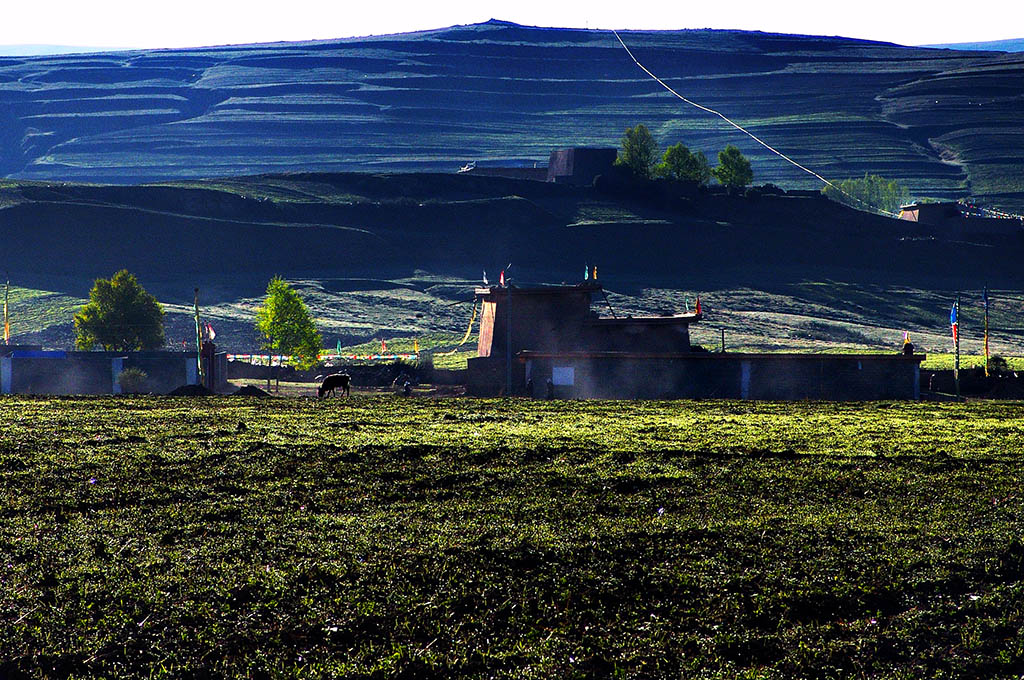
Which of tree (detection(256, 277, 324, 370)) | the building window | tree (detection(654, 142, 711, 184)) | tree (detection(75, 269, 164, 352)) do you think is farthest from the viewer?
tree (detection(654, 142, 711, 184))

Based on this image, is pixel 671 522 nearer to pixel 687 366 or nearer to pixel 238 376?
pixel 687 366

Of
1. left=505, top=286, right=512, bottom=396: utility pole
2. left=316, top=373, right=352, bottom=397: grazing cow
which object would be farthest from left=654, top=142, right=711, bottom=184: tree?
left=316, top=373, right=352, bottom=397: grazing cow

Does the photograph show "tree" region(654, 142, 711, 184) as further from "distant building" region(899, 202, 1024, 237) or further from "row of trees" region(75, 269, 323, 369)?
"row of trees" region(75, 269, 323, 369)

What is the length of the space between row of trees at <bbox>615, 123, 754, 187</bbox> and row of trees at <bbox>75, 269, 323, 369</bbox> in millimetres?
85014

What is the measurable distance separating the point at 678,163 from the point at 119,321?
95714mm

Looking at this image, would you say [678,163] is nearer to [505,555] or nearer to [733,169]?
[733,169]

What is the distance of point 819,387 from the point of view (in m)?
46.7

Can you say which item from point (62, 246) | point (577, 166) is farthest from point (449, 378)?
point (577, 166)

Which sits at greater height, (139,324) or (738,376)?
(139,324)

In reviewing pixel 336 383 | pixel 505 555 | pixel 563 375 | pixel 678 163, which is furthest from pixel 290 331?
pixel 678 163

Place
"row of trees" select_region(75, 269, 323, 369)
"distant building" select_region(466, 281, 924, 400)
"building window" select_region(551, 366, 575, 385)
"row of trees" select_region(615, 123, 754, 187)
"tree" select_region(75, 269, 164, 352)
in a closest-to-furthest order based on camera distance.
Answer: "distant building" select_region(466, 281, 924, 400)
"building window" select_region(551, 366, 575, 385)
"tree" select_region(75, 269, 164, 352)
"row of trees" select_region(75, 269, 323, 369)
"row of trees" select_region(615, 123, 754, 187)

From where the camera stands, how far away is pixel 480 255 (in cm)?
12512

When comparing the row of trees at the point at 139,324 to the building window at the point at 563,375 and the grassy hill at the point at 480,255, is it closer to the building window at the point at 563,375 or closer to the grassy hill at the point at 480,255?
the grassy hill at the point at 480,255

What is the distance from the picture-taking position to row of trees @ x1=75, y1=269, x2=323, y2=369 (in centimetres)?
6838
